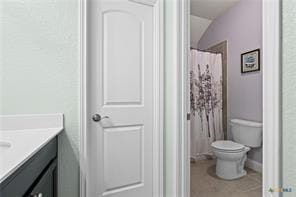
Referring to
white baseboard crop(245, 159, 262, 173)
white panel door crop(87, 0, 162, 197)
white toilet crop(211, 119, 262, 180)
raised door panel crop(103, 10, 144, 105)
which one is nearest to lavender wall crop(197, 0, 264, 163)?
white baseboard crop(245, 159, 262, 173)

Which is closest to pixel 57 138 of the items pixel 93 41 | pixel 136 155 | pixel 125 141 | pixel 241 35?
pixel 125 141

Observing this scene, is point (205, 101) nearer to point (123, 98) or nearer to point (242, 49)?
point (242, 49)

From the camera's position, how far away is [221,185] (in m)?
2.10

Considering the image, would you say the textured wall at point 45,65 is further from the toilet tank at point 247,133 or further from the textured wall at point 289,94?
the toilet tank at point 247,133

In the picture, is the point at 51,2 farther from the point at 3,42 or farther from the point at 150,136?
the point at 150,136

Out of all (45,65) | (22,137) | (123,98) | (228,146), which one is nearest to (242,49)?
(228,146)

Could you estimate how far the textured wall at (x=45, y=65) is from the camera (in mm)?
1258

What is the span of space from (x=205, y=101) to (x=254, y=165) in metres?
1.13

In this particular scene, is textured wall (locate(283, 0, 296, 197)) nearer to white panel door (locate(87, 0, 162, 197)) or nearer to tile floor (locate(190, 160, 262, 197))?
white panel door (locate(87, 0, 162, 197))

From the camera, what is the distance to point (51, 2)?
1.34 meters

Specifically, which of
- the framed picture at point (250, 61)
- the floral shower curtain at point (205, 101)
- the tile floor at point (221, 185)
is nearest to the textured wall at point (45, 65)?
the tile floor at point (221, 185)

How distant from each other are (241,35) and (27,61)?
2.74 m

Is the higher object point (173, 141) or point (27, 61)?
point (27, 61)

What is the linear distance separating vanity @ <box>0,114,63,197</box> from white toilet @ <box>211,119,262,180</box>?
1.86m
